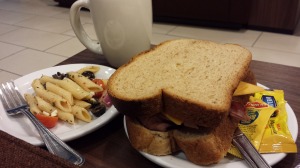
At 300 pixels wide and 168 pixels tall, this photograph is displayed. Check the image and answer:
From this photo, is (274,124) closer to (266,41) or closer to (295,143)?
(295,143)

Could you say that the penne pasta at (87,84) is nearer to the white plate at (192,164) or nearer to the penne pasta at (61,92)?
the penne pasta at (61,92)

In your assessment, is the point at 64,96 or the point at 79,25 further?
the point at 79,25

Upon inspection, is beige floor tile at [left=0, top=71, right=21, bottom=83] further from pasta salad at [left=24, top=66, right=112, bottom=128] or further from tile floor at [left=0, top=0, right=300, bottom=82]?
pasta salad at [left=24, top=66, right=112, bottom=128]

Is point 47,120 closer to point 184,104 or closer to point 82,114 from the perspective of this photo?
point 82,114

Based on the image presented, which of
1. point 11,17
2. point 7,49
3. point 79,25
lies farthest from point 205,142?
point 11,17

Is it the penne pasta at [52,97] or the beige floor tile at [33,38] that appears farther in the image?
the beige floor tile at [33,38]

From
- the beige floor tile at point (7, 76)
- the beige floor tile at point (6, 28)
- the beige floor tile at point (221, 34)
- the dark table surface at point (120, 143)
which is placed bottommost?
the beige floor tile at point (7, 76)

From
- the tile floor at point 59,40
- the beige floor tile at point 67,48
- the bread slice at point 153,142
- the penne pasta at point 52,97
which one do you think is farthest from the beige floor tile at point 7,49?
the bread slice at point 153,142

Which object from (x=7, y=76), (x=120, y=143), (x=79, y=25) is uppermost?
(x=79, y=25)
